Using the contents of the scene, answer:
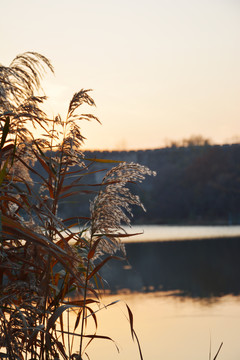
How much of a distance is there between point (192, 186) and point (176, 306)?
3597cm

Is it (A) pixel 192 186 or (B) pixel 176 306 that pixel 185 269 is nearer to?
(B) pixel 176 306

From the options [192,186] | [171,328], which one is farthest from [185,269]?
[192,186]

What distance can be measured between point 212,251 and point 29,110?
19975 millimetres

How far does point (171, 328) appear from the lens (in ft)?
30.4

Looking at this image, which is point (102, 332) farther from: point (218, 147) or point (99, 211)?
point (218, 147)

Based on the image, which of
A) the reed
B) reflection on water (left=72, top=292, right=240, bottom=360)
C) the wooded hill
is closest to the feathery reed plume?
the reed

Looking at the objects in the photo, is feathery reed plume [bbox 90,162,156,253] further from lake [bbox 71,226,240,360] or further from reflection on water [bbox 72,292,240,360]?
reflection on water [bbox 72,292,240,360]

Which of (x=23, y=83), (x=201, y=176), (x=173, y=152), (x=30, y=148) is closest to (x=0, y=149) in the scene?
(x=30, y=148)

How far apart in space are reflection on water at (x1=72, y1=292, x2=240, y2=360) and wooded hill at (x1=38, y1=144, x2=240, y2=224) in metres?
28.8

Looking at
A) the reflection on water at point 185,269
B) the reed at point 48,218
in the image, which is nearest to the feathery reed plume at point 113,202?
the reed at point 48,218

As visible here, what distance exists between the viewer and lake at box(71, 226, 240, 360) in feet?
25.1

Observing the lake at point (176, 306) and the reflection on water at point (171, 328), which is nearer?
the reflection on water at point (171, 328)

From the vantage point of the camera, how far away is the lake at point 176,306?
7.66m

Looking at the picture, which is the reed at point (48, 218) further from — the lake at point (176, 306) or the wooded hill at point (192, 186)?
the wooded hill at point (192, 186)
